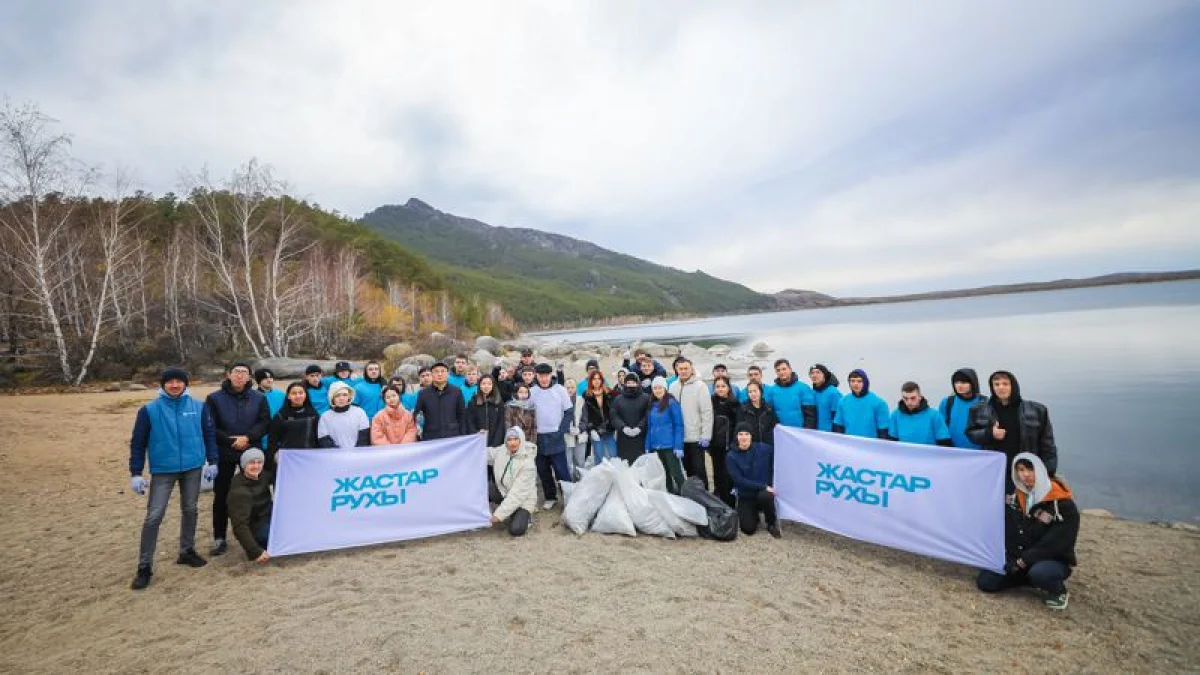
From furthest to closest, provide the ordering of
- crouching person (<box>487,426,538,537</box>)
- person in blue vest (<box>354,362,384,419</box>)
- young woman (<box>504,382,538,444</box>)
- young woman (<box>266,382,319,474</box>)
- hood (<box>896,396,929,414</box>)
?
1. person in blue vest (<box>354,362,384,419</box>)
2. young woman (<box>504,382,538,444</box>)
3. crouching person (<box>487,426,538,537</box>)
4. young woman (<box>266,382,319,474</box>)
5. hood (<box>896,396,929,414</box>)

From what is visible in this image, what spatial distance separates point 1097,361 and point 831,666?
97.7ft

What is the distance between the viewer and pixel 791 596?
15.6 feet

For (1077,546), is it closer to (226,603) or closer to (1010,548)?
(1010,548)

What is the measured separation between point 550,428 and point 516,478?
95cm

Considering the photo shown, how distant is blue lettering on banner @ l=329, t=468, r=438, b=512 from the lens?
19.3 feet

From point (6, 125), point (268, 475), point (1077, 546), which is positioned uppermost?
point (6, 125)

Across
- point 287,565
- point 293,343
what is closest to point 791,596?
point 287,565

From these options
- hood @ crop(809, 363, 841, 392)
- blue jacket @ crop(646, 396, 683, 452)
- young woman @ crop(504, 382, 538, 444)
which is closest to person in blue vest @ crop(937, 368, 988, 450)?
hood @ crop(809, 363, 841, 392)

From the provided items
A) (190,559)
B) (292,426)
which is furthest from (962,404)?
(190,559)

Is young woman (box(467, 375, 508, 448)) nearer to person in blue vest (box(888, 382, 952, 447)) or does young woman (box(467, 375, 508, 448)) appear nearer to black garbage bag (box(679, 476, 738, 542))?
black garbage bag (box(679, 476, 738, 542))

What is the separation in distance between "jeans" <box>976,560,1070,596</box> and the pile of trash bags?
251 centimetres

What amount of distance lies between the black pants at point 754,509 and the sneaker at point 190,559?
6319 millimetres

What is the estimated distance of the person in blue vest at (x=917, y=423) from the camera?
592cm

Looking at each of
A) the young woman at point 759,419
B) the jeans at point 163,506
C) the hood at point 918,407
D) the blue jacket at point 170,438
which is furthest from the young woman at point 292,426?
the hood at point 918,407
